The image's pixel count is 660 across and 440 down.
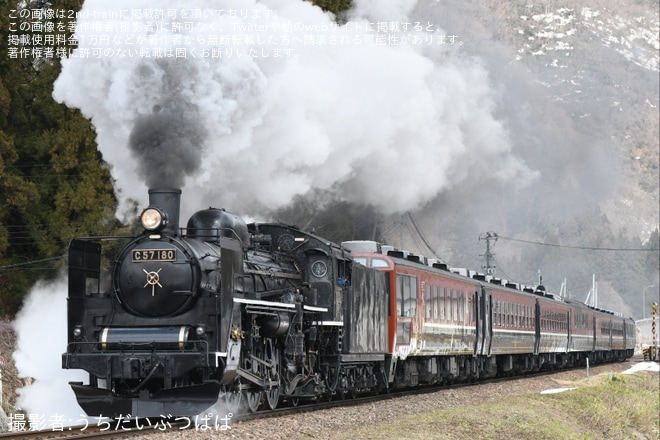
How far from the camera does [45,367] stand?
19625 millimetres

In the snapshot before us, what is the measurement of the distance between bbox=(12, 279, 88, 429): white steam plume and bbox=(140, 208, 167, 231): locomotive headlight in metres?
3.08

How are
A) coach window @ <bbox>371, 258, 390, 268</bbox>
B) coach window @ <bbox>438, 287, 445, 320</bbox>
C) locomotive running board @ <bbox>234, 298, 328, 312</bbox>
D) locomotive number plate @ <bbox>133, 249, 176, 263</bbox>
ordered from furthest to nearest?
1. coach window @ <bbox>438, 287, 445, 320</bbox>
2. coach window @ <bbox>371, 258, 390, 268</bbox>
3. locomotive running board @ <bbox>234, 298, 328, 312</bbox>
4. locomotive number plate @ <bbox>133, 249, 176, 263</bbox>

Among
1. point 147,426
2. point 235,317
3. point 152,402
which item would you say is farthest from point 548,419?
point 152,402

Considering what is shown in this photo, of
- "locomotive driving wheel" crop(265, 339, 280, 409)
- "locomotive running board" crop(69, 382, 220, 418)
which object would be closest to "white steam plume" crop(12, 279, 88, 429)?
"locomotive running board" crop(69, 382, 220, 418)

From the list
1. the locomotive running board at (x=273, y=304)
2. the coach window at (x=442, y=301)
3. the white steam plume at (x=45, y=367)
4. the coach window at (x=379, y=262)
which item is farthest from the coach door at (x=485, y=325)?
the locomotive running board at (x=273, y=304)

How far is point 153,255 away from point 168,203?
74 centimetres

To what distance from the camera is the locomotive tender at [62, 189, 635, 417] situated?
1364cm

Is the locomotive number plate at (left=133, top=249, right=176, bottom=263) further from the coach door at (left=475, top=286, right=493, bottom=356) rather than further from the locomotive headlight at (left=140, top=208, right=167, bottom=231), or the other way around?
the coach door at (left=475, top=286, right=493, bottom=356)

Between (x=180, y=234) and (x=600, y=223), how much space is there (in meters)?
123

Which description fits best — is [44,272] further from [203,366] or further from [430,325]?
[203,366]

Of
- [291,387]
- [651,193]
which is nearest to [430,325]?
[291,387]

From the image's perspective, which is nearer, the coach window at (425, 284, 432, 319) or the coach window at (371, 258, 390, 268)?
the coach window at (371, 258, 390, 268)

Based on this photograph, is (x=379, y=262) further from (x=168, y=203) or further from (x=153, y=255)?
(x=153, y=255)

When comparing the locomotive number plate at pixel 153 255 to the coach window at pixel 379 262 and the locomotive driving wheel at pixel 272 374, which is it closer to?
the locomotive driving wheel at pixel 272 374
